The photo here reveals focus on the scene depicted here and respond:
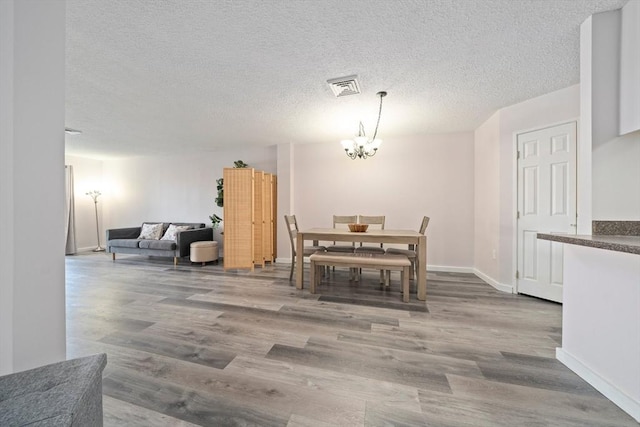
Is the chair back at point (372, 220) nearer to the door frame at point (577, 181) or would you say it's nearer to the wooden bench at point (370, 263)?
the wooden bench at point (370, 263)

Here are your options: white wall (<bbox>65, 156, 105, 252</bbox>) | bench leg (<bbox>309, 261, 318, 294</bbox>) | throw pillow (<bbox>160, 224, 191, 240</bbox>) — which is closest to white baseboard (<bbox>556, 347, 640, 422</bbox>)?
bench leg (<bbox>309, 261, 318, 294</bbox>)

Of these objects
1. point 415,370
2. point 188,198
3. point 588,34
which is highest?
point 588,34

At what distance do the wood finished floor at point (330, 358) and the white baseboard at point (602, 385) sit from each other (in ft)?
0.15

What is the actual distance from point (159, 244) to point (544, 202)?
641 centimetres

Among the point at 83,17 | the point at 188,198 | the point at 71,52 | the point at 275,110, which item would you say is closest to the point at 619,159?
the point at 275,110

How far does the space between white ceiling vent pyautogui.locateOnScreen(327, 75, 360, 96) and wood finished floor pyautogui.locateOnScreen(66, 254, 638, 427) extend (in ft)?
7.90

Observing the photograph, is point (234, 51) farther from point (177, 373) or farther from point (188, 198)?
point (188, 198)

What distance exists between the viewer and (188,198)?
5.90 m

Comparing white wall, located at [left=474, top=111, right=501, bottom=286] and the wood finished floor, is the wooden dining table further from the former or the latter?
white wall, located at [left=474, top=111, right=501, bottom=286]

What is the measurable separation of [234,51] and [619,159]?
3.00 m

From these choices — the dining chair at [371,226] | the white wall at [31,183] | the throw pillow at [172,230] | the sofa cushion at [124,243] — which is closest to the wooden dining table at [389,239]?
the dining chair at [371,226]

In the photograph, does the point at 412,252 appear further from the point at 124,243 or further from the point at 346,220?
the point at 124,243

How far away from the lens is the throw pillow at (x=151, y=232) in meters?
5.39

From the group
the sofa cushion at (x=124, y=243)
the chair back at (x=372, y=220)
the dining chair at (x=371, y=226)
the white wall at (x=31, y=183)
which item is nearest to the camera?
the white wall at (x=31, y=183)
